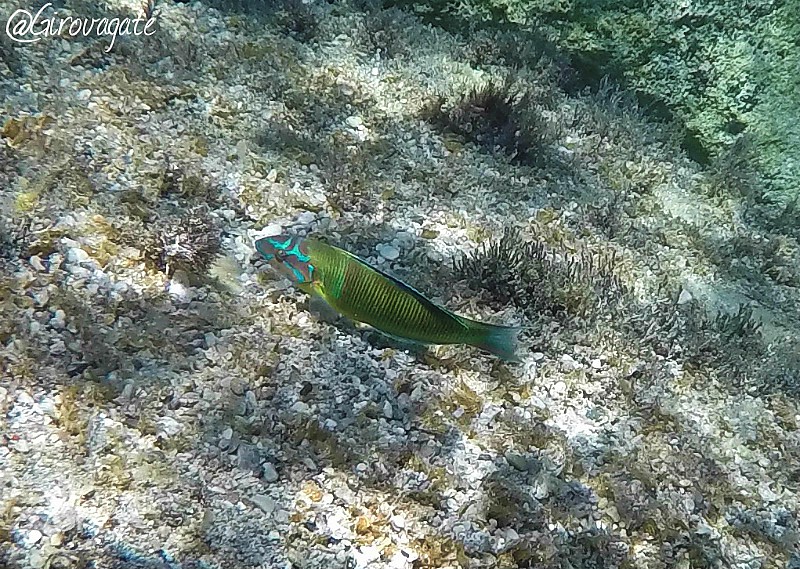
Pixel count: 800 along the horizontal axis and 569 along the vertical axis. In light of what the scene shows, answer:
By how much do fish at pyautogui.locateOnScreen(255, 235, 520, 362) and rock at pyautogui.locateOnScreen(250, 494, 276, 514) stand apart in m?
1.01

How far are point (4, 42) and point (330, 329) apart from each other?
336cm

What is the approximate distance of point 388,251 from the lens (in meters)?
4.57

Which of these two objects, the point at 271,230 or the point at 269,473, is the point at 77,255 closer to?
the point at 271,230

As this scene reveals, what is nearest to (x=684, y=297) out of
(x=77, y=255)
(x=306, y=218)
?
(x=306, y=218)

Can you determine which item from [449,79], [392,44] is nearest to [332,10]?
[392,44]

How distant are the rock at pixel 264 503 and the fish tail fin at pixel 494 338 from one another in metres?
1.25

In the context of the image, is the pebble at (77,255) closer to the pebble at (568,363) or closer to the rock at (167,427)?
the rock at (167,427)

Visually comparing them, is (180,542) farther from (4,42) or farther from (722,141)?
(722,141)

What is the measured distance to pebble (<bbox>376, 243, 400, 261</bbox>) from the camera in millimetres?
4543

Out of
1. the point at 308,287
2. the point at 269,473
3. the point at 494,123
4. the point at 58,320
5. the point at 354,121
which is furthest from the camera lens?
the point at 494,123

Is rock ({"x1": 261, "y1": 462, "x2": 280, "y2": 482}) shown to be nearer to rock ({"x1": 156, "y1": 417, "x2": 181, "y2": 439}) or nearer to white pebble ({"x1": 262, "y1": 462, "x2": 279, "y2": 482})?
white pebble ({"x1": 262, "y1": 462, "x2": 279, "y2": 482})

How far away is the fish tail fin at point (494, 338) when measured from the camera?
302cm

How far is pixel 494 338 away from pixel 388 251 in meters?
1.68

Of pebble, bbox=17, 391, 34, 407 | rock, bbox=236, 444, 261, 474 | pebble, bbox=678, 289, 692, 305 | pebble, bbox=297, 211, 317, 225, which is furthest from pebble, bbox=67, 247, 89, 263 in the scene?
pebble, bbox=678, 289, 692, 305
